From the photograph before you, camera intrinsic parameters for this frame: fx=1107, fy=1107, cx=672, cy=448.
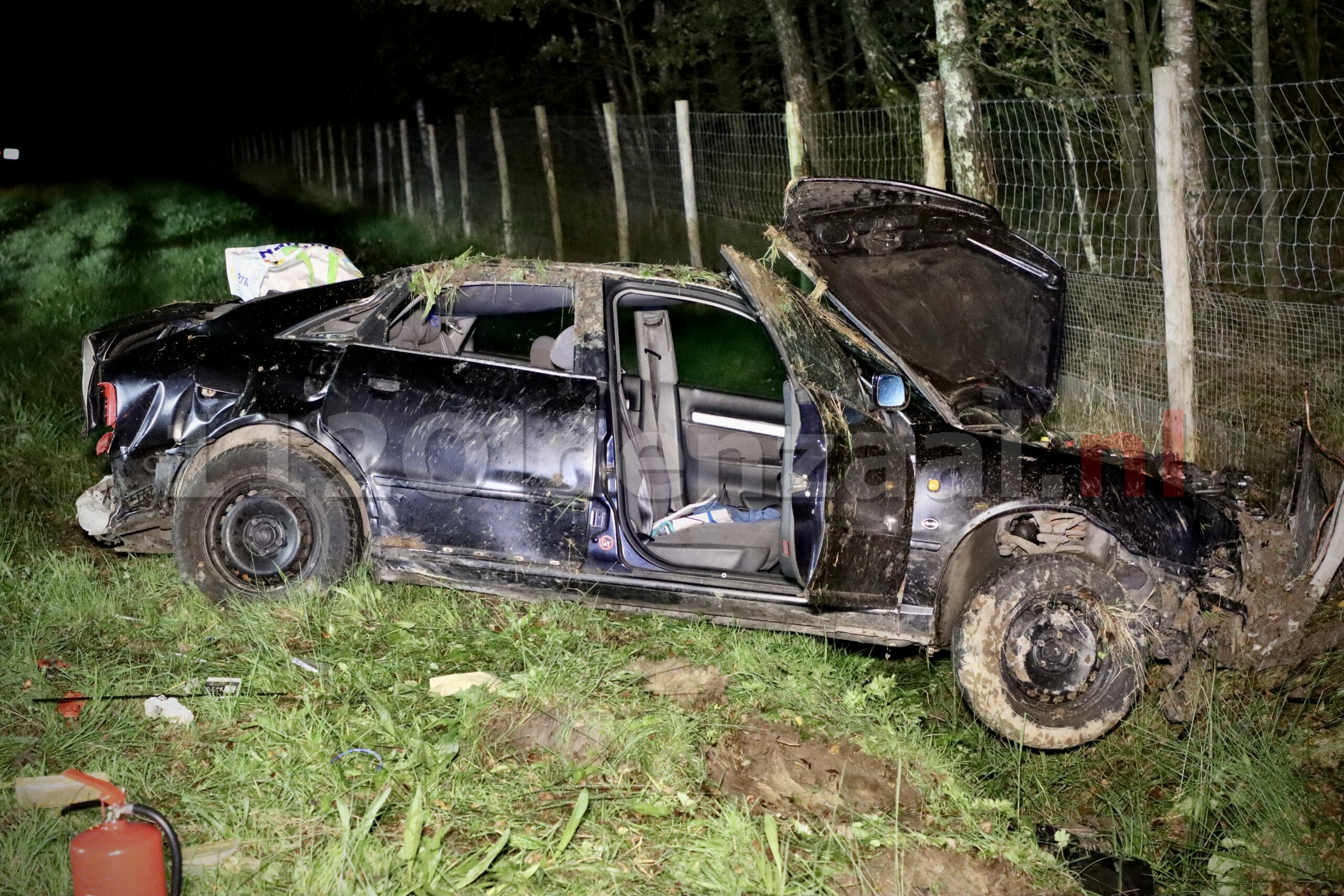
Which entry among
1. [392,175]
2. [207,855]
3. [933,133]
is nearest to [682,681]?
[207,855]

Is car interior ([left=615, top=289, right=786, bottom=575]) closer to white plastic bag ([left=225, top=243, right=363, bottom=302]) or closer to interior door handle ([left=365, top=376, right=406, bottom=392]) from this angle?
interior door handle ([left=365, top=376, right=406, bottom=392])

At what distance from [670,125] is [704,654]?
7230mm

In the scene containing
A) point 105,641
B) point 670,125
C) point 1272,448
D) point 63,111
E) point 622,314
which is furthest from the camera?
point 63,111

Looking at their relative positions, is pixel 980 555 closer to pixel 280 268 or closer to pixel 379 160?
pixel 280 268

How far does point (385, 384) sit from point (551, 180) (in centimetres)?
862

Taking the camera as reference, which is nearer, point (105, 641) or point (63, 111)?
point (105, 641)

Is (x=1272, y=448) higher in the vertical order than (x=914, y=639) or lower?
higher

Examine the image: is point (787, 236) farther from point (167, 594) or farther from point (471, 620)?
point (167, 594)

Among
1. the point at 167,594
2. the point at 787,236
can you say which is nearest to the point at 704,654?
the point at 787,236

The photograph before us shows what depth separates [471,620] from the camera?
493 centimetres

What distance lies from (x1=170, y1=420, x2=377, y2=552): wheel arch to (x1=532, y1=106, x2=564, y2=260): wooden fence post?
26.8 feet

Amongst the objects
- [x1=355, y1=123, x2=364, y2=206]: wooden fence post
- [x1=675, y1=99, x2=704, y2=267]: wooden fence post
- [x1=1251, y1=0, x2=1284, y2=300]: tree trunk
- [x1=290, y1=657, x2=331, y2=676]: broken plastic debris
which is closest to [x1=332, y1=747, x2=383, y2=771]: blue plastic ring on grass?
[x1=290, y1=657, x2=331, y2=676]: broken plastic debris

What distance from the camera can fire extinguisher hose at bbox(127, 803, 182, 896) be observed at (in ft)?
9.75

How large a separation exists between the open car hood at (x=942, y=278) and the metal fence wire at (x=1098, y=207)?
1.29 meters
